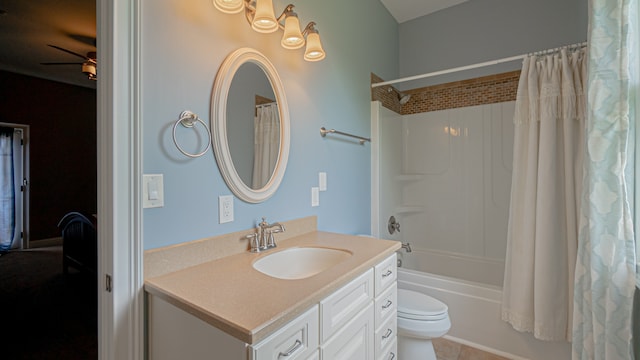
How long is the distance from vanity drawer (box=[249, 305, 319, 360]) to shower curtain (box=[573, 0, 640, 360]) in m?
1.26

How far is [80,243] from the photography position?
276 cm

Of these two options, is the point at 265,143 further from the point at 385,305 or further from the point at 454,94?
the point at 454,94

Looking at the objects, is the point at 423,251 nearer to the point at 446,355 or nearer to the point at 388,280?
the point at 446,355

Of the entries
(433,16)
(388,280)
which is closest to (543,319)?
(388,280)

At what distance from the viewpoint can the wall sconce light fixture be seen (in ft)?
3.99

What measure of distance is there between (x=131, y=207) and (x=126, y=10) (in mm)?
655

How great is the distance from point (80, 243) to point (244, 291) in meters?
2.82

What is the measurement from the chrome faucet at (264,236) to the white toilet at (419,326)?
2.87 ft

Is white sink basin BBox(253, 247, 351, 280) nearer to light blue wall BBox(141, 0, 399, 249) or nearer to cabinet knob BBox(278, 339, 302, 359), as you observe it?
light blue wall BBox(141, 0, 399, 249)

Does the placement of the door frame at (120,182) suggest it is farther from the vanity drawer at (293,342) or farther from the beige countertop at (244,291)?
the vanity drawer at (293,342)

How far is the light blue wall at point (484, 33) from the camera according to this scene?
2.44 meters

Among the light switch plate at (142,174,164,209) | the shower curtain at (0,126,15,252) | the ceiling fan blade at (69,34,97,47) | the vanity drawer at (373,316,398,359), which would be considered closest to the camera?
the light switch plate at (142,174,164,209)

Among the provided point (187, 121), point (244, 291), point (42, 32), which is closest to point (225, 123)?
point (187, 121)

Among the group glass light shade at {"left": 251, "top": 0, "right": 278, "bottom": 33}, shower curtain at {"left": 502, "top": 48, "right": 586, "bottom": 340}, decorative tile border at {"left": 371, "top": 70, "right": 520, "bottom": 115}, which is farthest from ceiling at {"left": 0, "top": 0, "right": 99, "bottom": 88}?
shower curtain at {"left": 502, "top": 48, "right": 586, "bottom": 340}
